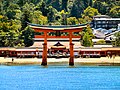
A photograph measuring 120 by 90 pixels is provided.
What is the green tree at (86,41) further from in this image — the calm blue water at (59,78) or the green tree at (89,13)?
the green tree at (89,13)

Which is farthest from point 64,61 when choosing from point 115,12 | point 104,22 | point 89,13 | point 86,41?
point 115,12

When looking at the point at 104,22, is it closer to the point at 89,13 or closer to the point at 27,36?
the point at 89,13

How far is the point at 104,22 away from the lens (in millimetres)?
156375

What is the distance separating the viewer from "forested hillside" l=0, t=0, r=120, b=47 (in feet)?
382

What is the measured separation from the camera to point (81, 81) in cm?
6219

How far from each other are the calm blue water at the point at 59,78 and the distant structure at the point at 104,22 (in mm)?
74669

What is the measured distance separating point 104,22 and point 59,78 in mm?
92047

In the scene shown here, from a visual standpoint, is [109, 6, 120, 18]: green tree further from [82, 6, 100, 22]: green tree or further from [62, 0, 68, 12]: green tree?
[62, 0, 68, 12]: green tree

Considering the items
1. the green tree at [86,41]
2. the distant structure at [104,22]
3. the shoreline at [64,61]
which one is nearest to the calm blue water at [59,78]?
the shoreline at [64,61]

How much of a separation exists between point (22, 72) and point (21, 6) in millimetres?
82557

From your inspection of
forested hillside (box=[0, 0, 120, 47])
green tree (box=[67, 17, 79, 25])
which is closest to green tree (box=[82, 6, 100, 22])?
forested hillside (box=[0, 0, 120, 47])

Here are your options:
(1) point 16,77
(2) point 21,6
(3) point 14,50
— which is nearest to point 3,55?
(3) point 14,50

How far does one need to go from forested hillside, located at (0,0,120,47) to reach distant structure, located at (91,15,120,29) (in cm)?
185

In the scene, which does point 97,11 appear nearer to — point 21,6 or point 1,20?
point 21,6
